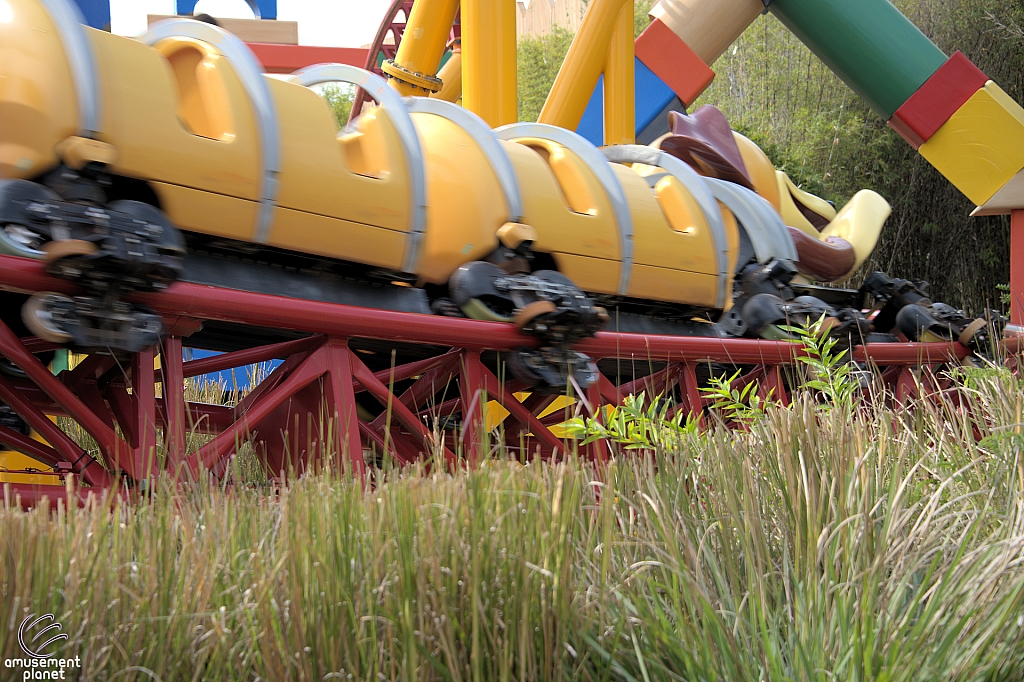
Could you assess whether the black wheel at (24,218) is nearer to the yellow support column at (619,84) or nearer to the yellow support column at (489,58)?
the yellow support column at (489,58)

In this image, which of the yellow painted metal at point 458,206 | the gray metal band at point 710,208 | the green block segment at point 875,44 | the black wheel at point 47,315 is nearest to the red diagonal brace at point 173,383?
the black wheel at point 47,315

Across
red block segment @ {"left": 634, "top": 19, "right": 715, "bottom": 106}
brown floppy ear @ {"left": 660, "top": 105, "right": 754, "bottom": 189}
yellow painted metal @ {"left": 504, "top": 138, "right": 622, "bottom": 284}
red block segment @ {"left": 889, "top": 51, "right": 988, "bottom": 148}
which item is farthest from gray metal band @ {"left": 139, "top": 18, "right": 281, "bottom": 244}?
red block segment @ {"left": 889, "top": 51, "right": 988, "bottom": 148}

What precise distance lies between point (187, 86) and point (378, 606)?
2.94 meters

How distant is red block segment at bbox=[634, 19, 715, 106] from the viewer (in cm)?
1055

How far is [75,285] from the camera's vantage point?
317 cm

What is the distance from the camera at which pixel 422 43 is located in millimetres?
8656

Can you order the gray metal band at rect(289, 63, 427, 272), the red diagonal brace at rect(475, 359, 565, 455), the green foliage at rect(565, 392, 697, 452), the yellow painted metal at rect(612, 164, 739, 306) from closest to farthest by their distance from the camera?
1. the green foliage at rect(565, 392, 697, 452)
2. the gray metal band at rect(289, 63, 427, 272)
3. the red diagonal brace at rect(475, 359, 565, 455)
4. the yellow painted metal at rect(612, 164, 739, 306)

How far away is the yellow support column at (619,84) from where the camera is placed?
905 cm

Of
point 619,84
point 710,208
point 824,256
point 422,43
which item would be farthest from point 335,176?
point 619,84

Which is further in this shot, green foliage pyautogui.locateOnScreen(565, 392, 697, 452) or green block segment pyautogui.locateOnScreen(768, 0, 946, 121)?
green block segment pyautogui.locateOnScreen(768, 0, 946, 121)

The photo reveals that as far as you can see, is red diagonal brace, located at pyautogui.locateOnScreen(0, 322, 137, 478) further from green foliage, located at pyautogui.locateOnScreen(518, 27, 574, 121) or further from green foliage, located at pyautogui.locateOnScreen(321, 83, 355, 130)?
green foliage, located at pyautogui.locateOnScreen(321, 83, 355, 130)

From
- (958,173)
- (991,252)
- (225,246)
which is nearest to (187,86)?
(225,246)

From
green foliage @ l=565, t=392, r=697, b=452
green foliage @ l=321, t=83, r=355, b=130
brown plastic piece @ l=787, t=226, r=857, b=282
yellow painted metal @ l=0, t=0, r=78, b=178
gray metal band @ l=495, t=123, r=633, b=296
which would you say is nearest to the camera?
green foliage @ l=565, t=392, r=697, b=452

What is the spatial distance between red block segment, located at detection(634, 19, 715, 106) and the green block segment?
125cm
